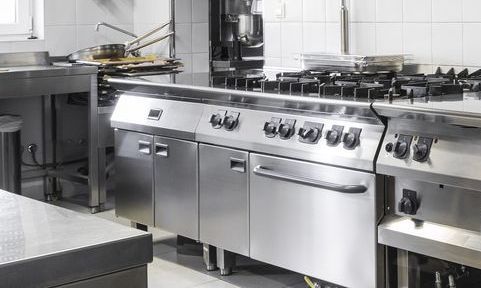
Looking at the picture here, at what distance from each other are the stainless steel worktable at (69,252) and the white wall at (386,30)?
2644 mm

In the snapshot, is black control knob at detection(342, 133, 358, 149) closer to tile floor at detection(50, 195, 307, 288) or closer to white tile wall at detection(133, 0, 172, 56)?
tile floor at detection(50, 195, 307, 288)

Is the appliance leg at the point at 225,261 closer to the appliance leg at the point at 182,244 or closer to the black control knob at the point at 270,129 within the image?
the appliance leg at the point at 182,244

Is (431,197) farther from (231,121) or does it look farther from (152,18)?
(152,18)

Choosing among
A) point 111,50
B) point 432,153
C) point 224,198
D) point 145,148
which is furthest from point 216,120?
point 111,50

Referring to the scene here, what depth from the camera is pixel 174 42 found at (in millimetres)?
6199

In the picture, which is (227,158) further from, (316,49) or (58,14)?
(58,14)

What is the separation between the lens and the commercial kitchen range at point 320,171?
2939 mm

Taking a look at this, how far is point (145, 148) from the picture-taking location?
173 inches

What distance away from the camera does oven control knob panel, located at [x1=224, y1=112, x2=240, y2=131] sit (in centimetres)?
382

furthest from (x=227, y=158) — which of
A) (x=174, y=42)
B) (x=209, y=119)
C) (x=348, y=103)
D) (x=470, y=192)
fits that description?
(x=174, y=42)

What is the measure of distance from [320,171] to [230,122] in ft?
2.08

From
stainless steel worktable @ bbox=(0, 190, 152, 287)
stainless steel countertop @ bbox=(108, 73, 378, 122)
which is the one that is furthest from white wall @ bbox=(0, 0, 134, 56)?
stainless steel worktable @ bbox=(0, 190, 152, 287)

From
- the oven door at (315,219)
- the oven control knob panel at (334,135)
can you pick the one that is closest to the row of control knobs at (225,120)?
the oven door at (315,219)

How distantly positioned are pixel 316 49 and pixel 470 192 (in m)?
1.93
